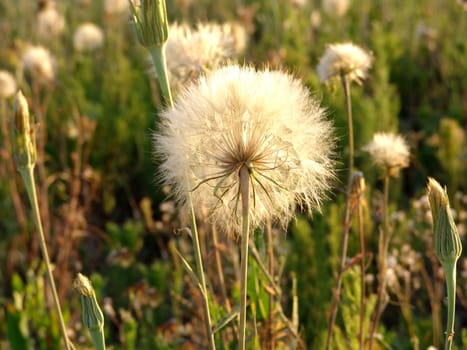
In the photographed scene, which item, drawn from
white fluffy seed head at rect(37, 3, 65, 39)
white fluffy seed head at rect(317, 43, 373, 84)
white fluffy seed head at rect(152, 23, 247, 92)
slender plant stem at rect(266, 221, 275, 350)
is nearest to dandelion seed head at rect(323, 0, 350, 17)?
white fluffy seed head at rect(37, 3, 65, 39)

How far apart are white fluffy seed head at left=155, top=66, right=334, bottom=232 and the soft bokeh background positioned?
20 centimetres

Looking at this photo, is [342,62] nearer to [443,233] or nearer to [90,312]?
[443,233]

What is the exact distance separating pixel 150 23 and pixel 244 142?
268 mm

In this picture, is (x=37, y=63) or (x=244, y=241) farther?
(x=37, y=63)

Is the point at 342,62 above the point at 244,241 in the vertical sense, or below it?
above

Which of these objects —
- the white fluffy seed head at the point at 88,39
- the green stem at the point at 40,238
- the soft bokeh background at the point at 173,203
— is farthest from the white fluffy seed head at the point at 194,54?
the white fluffy seed head at the point at 88,39

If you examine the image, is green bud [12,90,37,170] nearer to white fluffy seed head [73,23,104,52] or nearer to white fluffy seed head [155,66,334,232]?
white fluffy seed head [155,66,334,232]

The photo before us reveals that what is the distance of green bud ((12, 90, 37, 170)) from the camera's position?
1152mm

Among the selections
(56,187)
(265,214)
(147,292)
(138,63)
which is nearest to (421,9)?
(138,63)

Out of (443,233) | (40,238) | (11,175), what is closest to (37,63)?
(11,175)

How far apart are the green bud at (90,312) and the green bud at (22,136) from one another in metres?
0.24

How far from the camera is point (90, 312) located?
3.57ft

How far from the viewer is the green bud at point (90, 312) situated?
1081mm

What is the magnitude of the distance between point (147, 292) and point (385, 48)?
2.51 metres
